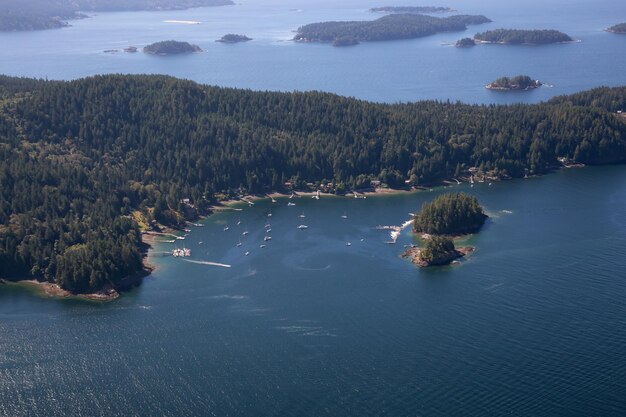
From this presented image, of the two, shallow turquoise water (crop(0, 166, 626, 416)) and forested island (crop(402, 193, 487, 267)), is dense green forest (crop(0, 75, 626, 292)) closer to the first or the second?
shallow turquoise water (crop(0, 166, 626, 416))

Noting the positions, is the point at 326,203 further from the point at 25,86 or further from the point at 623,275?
the point at 25,86

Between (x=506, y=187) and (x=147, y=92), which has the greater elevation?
(x=147, y=92)

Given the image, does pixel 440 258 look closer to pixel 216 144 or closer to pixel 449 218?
pixel 449 218

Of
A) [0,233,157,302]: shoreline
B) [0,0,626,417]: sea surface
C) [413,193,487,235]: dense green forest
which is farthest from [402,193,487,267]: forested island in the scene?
[0,233,157,302]: shoreline

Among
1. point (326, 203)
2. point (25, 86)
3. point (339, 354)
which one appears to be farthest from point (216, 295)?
point (25, 86)

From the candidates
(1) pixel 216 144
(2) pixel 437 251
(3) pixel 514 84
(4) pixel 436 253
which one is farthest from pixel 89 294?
(3) pixel 514 84

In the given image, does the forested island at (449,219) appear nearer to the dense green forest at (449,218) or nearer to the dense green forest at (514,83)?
the dense green forest at (449,218)

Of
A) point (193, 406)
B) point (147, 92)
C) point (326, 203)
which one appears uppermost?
point (147, 92)
